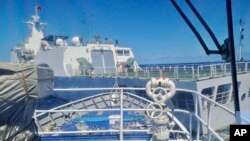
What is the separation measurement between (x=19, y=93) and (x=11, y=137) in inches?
20.3

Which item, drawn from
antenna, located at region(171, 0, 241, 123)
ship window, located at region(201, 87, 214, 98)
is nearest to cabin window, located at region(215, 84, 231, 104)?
ship window, located at region(201, 87, 214, 98)

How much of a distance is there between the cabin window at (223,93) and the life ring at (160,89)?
17120 millimetres

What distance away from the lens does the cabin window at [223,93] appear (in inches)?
771

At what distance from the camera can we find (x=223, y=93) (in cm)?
1975

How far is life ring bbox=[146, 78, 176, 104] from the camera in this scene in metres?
3.72

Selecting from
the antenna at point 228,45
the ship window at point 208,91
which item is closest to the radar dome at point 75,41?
the ship window at point 208,91

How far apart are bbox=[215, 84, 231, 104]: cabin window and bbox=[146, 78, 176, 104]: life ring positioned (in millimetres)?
17120

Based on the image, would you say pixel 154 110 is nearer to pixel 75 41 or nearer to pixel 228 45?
pixel 228 45

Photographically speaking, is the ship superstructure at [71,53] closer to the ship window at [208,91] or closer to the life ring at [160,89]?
the ship window at [208,91]

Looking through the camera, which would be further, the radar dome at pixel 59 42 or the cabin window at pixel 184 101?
the radar dome at pixel 59 42

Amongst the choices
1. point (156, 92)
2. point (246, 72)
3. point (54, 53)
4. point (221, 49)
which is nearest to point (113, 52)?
point (54, 53)

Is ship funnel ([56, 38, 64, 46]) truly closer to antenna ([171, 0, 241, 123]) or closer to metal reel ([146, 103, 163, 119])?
metal reel ([146, 103, 163, 119])

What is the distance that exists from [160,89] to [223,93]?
17.5m

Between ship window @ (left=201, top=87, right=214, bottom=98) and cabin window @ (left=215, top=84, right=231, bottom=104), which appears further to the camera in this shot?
cabin window @ (left=215, top=84, right=231, bottom=104)
